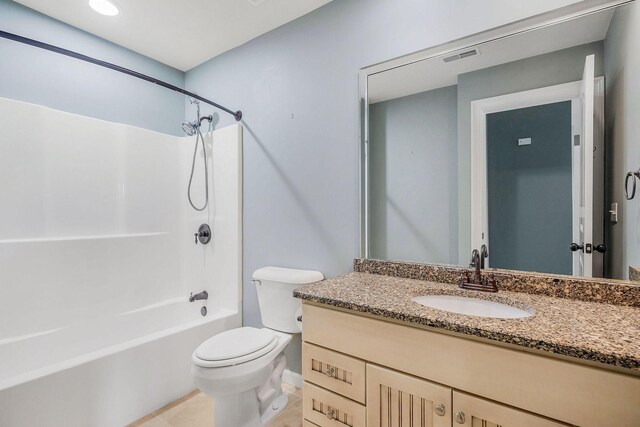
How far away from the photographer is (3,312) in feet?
5.72

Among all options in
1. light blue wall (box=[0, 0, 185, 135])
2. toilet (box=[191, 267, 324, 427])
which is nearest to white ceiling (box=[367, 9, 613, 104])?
toilet (box=[191, 267, 324, 427])

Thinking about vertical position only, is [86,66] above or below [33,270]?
above

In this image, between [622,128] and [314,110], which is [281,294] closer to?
[314,110]

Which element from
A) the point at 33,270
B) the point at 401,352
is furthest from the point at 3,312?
the point at 401,352

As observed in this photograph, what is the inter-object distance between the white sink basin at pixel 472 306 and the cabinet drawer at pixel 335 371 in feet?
1.25

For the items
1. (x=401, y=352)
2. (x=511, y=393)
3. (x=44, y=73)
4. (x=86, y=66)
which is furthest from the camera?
(x=86, y=66)

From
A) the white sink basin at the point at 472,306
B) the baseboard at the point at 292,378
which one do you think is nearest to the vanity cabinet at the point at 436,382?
the white sink basin at the point at 472,306

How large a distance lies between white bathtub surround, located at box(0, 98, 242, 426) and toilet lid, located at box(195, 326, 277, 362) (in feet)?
1.67

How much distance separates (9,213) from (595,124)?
9.96ft

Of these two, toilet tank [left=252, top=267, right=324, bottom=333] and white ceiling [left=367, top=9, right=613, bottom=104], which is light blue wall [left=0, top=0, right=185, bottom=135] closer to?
toilet tank [left=252, top=267, right=324, bottom=333]

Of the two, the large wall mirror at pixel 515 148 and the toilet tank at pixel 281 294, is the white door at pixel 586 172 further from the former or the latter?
the toilet tank at pixel 281 294

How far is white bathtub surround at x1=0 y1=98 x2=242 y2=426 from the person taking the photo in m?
1.57

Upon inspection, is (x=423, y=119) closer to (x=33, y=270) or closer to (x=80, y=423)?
(x=80, y=423)

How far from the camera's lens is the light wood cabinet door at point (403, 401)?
89 cm
